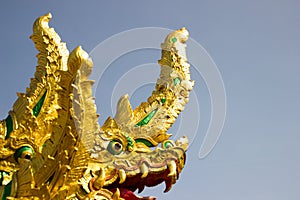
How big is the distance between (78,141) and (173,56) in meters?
2.60

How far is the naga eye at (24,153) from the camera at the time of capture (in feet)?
17.4

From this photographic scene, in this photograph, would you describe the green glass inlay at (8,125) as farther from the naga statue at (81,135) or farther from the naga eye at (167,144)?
the naga eye at (167,144)

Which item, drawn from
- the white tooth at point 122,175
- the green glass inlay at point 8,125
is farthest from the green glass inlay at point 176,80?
the green glass inlay at point 8,125

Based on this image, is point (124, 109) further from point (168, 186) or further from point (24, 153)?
point (24, 153)

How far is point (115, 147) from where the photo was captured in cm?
600

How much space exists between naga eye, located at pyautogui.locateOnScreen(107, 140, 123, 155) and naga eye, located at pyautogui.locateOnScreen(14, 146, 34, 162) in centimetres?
94

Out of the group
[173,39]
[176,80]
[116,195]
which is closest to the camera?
[116,195]

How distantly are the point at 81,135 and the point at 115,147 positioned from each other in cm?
122

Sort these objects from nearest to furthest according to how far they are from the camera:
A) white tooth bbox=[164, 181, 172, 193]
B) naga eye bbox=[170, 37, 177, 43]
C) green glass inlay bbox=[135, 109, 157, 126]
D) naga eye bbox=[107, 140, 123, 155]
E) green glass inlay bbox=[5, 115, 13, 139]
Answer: green glass inlay bbox=[5, 115, 13, 139]
naga eye bbox=[107, 140, 123, 155]
white tooth bbox=[164, 181, 172, 193]
green glass inlay bbox=[135, 109, 157, 126]
naga eye bbox=[170, 37, 177, 43]

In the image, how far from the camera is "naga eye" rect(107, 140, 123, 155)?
598 centimetres

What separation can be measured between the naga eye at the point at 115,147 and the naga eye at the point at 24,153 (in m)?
0.94

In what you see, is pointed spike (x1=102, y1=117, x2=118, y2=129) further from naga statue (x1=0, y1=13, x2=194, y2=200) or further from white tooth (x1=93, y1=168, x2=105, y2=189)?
white tooth (x1=93, y1=168, x2=105, y2=189)

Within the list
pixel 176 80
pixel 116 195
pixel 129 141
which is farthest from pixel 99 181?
pixel 176 80

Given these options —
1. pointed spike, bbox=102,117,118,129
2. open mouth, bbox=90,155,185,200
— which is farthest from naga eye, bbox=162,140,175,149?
pointed spike, bbox=102,117,118,129
